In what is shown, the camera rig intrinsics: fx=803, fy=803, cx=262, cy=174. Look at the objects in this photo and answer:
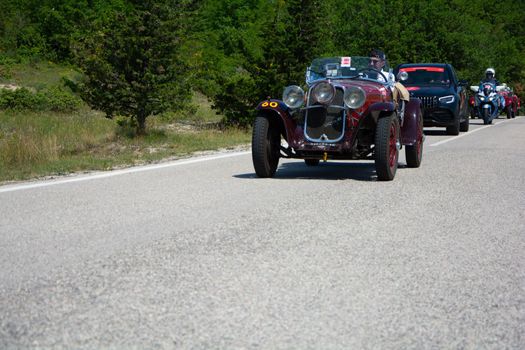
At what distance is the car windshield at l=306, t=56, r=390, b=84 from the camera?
11039mm

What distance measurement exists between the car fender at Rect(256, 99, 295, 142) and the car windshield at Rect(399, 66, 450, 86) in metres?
12.6

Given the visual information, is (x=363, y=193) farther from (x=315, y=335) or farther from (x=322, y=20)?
(x=322, y=20)

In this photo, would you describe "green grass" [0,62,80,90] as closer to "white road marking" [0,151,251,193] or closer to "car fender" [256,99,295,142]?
"white road marking" [0,151,251,193]

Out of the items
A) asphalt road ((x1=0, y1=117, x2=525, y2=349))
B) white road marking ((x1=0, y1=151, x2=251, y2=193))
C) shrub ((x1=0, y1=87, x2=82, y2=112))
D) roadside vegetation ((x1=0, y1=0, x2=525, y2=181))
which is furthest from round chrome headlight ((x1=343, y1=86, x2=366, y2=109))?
shrub ((x1=0, y1=87, x2=82, y2=112))

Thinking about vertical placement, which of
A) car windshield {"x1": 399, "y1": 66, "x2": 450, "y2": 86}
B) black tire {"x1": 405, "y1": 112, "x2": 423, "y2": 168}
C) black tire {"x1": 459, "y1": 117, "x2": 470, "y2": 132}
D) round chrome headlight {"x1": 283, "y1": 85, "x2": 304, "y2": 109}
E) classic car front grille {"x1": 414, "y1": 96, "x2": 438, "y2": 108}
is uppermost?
round chrome headlight {"x1": 283, "y1": 85, "x2": 304, "y2": 109}

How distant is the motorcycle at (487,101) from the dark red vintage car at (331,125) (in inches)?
792

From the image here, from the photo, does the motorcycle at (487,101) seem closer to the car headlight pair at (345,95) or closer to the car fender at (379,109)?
the car fender at (379,109)

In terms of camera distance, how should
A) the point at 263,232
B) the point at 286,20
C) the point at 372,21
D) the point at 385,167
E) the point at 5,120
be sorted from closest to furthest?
the point at 263,232 → the point at 385,167 → the point at 286,20 → the point at 5,120 → the point at 372,21

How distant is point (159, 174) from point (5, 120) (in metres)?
20.1

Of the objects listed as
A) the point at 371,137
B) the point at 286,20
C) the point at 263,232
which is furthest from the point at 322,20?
the point at 263,232

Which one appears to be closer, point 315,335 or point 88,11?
point 315,335

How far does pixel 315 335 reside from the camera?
3615 mm

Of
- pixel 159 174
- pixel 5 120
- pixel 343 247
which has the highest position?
pixel 343 247

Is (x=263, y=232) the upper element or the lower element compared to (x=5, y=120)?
upper
